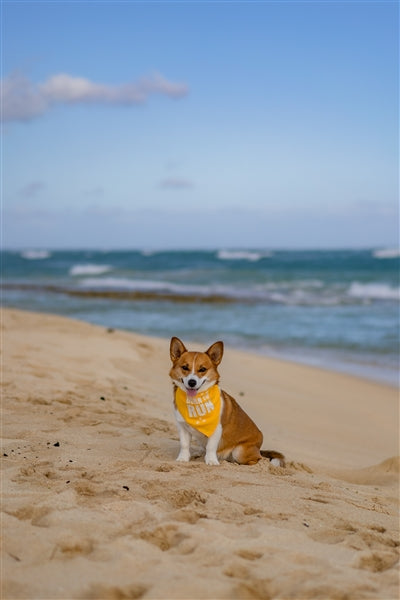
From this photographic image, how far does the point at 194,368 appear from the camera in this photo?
4492 mm

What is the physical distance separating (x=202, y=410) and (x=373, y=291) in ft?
77.1

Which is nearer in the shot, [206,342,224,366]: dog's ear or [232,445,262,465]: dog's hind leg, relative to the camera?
[206,342,224,366]: dog's ear

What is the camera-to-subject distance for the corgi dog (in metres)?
4.51

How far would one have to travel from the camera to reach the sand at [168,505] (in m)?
2.70

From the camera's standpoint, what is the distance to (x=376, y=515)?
3955mm

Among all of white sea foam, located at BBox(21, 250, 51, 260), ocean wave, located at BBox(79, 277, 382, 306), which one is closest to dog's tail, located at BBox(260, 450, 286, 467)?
ocean wave, located at BBox(79, 277, 382, 306)

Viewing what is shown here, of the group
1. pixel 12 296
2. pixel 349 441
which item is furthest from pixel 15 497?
pixel 12 296

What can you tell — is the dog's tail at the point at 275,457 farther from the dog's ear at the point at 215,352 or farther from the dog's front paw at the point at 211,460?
the dog's ear at the point at 215,352

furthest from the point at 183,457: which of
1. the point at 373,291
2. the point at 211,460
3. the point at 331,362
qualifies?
the point at 373,291

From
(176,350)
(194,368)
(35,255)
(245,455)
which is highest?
(35,255)

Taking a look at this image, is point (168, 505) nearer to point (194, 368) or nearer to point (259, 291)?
point (194, 368)

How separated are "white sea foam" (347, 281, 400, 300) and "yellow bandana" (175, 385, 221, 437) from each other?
67.5 feet

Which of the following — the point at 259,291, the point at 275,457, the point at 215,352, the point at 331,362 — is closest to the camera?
the point at 215,352

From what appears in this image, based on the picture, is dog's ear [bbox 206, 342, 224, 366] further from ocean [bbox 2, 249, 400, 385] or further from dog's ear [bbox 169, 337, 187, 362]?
ocean [bbox 2, 249, 400, 385]
